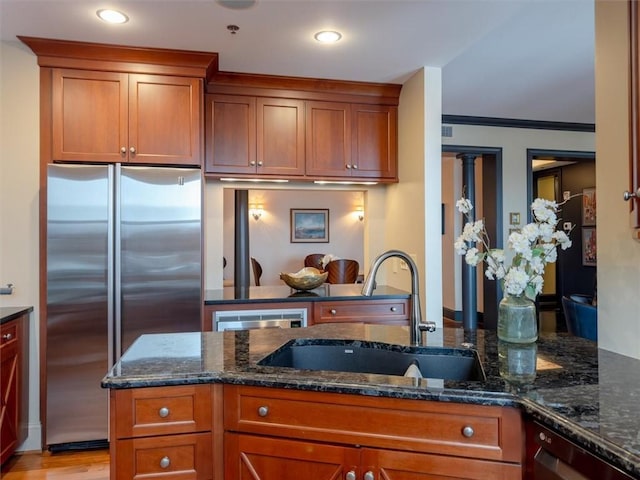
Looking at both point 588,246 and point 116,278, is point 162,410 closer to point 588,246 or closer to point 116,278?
point 116,278

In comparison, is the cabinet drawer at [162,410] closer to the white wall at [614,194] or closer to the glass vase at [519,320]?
the glass vase at [519,320]

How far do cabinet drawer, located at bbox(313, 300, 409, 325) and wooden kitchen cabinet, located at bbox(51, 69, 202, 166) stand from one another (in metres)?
A: 1.36

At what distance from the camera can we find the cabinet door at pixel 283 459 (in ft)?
4.08

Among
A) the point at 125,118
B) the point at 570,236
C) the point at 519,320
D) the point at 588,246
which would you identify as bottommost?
the point at 519,320

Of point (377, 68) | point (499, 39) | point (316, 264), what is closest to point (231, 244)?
point (316, 264)

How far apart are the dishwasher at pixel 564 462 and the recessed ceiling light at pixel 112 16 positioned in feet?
8.78

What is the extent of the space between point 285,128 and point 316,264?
4501 millimetres

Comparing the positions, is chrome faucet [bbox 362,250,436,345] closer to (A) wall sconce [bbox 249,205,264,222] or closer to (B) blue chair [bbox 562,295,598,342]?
(B) blue chair [bbox 562,295,598,342]

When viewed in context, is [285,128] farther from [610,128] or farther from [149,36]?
[610,128]

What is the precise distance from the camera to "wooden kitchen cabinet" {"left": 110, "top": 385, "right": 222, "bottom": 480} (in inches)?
50.9

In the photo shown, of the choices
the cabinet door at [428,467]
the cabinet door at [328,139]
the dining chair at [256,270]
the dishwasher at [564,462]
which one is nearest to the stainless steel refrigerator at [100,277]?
the cabinet door at [328,139]

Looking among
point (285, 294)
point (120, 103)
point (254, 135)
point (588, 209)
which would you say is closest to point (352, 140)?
point (254, 135)

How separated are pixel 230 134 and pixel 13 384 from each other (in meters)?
2.15

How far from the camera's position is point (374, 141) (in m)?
3.49
